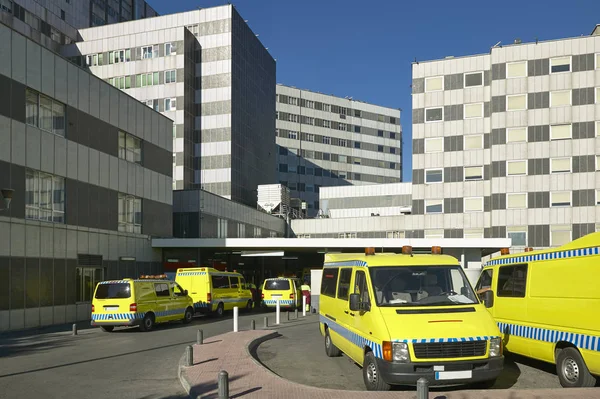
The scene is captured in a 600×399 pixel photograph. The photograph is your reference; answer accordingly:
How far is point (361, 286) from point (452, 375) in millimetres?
2529

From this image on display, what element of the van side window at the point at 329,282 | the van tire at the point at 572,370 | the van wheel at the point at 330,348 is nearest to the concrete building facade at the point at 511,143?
the van side window at the point at 329,282

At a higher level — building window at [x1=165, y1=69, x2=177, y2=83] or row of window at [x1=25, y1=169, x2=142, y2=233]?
building window at [x1=165, y1=69, x2=177, y2=83]

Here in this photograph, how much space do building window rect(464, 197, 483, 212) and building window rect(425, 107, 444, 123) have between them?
764 cm

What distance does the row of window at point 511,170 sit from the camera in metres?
48.9

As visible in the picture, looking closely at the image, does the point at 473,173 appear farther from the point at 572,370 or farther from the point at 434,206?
the point at 572,370

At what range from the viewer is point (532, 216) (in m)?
49.5

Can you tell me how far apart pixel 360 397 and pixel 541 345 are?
13.1 ft

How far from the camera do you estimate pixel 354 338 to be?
1120 cm

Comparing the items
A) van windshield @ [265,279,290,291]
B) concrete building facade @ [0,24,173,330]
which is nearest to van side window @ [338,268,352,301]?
concrete building facade @ [0,24,173,330]

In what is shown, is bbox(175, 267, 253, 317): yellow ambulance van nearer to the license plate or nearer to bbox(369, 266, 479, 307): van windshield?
bbox(369, 266, 479, 307): van windshield

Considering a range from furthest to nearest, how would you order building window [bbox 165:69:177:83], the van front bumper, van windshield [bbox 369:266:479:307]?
building window [bbox 165:69:177:83] → van windshield [bbox 369:266:479:307] → the van front bumper

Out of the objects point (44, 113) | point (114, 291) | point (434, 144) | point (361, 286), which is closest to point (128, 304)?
point (114, 291)

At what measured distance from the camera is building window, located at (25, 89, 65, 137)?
25.1m

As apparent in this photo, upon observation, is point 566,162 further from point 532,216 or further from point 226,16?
point 226,16
